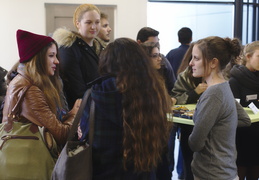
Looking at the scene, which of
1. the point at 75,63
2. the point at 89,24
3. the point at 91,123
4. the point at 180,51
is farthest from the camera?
the point at 180,51

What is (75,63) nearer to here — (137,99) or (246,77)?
(137,99)

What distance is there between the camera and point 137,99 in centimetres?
156

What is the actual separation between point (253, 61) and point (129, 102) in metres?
1.98

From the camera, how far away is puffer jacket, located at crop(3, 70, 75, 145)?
1.87m

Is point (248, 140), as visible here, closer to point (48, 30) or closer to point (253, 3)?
point (48, 30)

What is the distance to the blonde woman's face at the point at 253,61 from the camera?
3.13 metres

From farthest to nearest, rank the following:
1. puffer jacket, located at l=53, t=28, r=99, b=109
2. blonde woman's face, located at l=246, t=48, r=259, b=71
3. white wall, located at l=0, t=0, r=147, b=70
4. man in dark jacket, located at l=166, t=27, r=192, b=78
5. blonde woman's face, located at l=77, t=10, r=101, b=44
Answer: white wall, located at l=0, t=0, r=147, b=70
man in dark jacket, located at l=166, t=27, r=192, b=78
blonde woman's face, located at l=246, t=48, r=259, b=71
blonde woman's face, located at l=77, t=10, r=101, b=44
puffer jacket, located at l=53, t=28, r=99, b=109

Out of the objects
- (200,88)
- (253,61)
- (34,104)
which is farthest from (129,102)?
(253,61)

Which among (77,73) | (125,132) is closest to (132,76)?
(125,132)

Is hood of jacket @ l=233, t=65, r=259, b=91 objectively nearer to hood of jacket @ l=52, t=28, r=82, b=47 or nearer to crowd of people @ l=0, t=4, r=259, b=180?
crowd of people @ l=0, t=4, r=259, b=180

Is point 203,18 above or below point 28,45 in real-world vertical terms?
above

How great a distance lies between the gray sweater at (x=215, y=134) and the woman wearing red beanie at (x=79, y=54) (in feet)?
3.19

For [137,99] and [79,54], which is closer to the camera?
[137,99]

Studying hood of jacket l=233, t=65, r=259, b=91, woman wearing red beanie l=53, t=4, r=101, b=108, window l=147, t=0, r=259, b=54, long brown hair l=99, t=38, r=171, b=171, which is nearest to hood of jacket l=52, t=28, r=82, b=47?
woman wearing red beanie l=53, t=4, r=101, b=108
